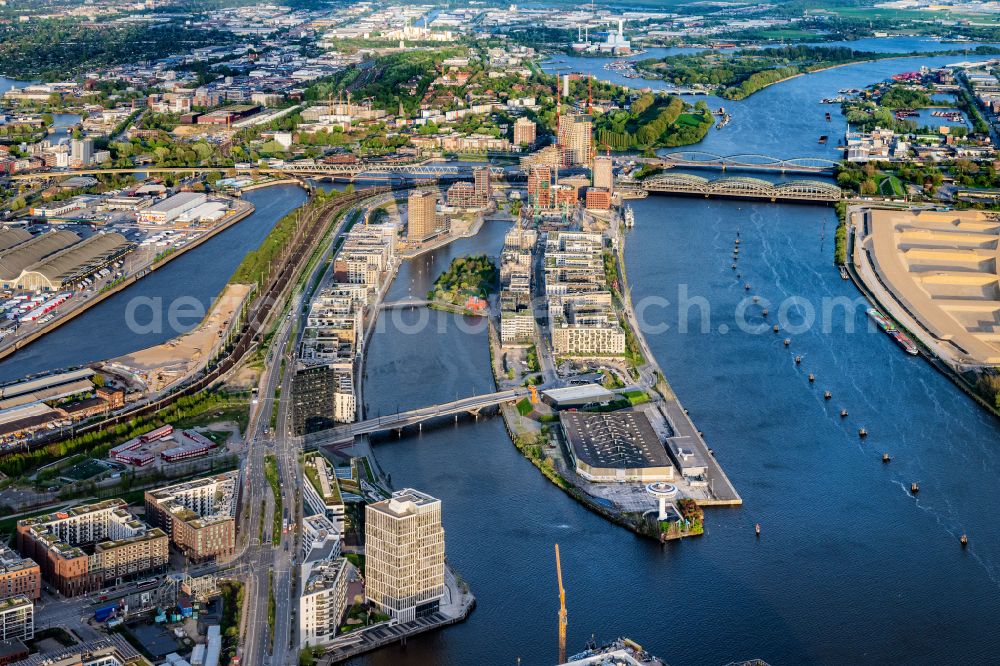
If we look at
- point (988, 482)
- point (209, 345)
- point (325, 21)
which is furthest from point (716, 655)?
point (325, 21)

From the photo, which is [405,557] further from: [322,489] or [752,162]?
[752,162]

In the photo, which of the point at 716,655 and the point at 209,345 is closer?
the point at 716,655

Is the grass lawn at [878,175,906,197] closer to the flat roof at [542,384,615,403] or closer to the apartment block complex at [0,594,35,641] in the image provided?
the flat roof at [542,384,615,403]

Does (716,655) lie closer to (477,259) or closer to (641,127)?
(477,259)

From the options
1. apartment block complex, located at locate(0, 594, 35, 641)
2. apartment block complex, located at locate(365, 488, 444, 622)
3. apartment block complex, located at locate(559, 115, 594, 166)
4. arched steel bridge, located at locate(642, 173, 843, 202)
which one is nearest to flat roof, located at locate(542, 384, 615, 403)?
apartment block complex, located at locate(365, 488, 444, 622)

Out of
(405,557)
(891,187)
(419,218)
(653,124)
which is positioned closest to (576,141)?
(653,124)

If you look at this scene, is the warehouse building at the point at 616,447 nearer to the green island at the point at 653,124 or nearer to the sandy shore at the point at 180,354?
the sandy shore at the point at 180,354
